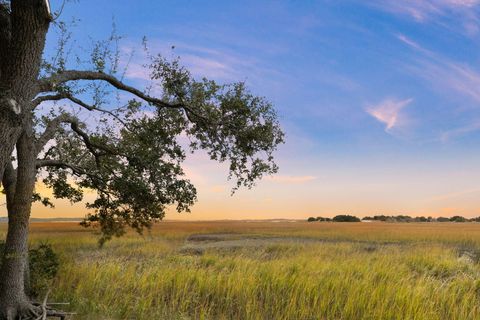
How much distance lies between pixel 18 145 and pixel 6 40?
9.93 feet

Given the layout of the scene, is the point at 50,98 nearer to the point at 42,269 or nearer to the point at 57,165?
the point at 57,165

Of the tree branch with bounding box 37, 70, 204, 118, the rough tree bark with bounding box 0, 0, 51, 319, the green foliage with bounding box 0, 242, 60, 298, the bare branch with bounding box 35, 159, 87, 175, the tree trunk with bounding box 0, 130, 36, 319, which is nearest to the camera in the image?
the rough tree bark with bounding box 0, 0, 51, 319

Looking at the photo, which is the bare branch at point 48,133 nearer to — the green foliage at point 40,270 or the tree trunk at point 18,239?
the tree trunk at point 18,239

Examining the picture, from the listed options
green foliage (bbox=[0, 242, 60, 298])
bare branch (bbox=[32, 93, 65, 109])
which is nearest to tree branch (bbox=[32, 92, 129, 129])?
bare branch (bbox=[32, 93, 65, 109])

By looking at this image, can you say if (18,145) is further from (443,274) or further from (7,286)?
(443,274)

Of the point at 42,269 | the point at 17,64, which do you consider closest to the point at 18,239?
the point at 42,269

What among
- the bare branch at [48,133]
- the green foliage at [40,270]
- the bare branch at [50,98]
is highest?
the bare branch at [50,98]

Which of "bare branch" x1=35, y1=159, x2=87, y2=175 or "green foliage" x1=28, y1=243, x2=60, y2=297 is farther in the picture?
"bare branch" x1=35, y1=159, x2=87, y2=175

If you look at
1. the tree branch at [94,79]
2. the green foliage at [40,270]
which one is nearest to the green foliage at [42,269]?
the green foliage at [40,270]

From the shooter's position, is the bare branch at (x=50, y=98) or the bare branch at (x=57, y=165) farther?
the bare branch at (x=57, y=165)

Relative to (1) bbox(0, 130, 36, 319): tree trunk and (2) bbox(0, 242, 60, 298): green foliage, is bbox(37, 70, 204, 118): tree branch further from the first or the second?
(2) bbox(0, 242, 60, 298): green foliage

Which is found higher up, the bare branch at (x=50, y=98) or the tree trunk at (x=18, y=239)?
the bare branch at (x=50, y=98)

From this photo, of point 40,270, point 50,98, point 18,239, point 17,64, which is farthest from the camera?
point 40,270

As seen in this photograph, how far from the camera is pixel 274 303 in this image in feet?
44.7
